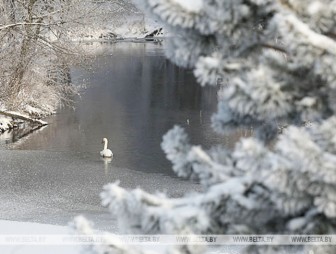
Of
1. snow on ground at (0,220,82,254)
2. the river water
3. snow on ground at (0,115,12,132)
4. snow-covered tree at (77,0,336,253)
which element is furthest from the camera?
snow on ground at (0,115,12,132)

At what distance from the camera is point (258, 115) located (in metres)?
2.46

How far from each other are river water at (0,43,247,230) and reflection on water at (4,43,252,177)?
0.03 m

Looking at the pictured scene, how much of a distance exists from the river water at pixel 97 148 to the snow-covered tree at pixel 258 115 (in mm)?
7168

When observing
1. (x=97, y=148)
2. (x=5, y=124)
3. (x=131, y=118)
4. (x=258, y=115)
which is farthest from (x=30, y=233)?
(x=5, y=124)

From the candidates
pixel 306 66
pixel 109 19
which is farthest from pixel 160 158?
pixel 306 66

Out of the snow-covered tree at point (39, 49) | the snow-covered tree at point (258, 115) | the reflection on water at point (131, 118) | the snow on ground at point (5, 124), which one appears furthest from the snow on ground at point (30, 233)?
the snow-covered tree at point (39, 49)

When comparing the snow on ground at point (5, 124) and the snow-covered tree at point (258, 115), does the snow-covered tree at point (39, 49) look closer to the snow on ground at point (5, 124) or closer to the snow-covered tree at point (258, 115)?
the snow on ground at point (5, 124)

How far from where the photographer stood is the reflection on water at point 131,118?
56.4 ft

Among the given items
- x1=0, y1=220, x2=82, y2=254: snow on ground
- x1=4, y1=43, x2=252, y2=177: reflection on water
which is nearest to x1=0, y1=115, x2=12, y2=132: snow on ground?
x1=4, y1=43, x2=252, y2=177: reflection on water

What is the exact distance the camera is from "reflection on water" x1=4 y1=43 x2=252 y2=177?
56.4 ft

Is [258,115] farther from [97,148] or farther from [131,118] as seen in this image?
[131,118]

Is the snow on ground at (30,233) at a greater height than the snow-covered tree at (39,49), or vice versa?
the snow-covered tree at (39,49)

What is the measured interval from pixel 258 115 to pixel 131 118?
62.9 feet

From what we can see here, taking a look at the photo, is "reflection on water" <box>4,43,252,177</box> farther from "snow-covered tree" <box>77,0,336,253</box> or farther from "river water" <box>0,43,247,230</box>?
"snow-covered tree" <box>77,0,336,253</box>
